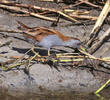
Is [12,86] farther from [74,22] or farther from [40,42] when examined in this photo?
[74,22]

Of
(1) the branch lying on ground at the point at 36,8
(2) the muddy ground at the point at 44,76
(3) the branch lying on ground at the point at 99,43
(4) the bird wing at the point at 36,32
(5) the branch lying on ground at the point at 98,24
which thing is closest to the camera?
(2) the muddy ground at the point at 44,76

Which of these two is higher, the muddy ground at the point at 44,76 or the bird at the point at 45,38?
the bird at the point at 45,38

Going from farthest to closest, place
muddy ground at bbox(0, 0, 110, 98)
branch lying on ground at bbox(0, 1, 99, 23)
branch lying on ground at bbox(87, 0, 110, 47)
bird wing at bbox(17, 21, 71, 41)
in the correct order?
branch lying on ground at bbox(0, 1, 99, 23) → branch lying on ground at bbox(87, 0, 110, 47) → bird wing at bbox(17, 21, 71, 41) → muddy ground at bbox(0, 0, 110, 98)

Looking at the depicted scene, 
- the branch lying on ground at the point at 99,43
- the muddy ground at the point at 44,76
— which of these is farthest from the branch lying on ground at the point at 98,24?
the muddy ground at the point at 44,76

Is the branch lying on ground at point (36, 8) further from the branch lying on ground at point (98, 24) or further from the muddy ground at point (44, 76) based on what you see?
the muddy ground at point (44, 76)

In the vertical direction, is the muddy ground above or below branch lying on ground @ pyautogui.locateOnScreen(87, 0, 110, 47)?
below

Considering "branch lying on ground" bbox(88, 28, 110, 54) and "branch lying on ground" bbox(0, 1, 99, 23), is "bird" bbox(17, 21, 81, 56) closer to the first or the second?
"branch lying on ground" bbox(88, 28, 110, 54)

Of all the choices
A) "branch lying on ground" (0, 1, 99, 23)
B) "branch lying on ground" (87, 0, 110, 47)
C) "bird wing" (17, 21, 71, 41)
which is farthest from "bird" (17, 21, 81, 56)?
"branch lying on ground" (0, 1, 99, 23)

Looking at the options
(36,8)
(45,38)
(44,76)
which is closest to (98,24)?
(45,38)

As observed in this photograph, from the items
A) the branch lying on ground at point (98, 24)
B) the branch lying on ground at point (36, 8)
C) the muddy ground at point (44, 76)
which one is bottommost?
the muddy ground at point (44, 76)

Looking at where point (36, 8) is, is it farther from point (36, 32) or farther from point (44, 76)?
point (44, 76)

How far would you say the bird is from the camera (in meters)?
6.70

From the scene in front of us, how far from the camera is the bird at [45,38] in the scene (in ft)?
22.0

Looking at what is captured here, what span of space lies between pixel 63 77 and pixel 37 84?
591mm
